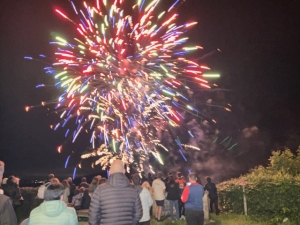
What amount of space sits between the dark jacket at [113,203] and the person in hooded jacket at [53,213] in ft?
2.16

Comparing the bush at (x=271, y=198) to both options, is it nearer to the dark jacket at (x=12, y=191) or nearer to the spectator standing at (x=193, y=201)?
the spectator standing at (x=193, y=201)

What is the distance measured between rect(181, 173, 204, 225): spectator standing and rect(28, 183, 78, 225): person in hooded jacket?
4.36 m

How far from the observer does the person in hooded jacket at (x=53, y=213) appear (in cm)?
448

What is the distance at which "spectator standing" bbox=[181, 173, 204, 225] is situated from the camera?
→ 851cm

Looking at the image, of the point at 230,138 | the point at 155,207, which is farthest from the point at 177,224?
the point at 230,138

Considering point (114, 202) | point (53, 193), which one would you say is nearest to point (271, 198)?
point (114, 202)

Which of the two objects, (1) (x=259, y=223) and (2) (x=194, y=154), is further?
(2) (x=194, y=154)

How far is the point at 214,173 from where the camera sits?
37594mm

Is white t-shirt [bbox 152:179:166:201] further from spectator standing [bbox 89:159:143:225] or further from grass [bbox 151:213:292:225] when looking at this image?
spectator standing [bbox 89:159:143:225]

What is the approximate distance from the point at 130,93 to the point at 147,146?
6.03 metres

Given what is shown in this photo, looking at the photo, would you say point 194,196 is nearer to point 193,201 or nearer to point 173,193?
point 193,201

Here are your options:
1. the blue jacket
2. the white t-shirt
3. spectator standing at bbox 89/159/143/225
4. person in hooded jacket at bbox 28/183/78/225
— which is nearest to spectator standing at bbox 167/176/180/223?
the white t-shirt

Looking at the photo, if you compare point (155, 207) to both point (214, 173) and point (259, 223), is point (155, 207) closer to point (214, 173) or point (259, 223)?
point (259, 223)

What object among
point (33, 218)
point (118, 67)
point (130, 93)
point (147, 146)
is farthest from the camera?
point (147, 146)
